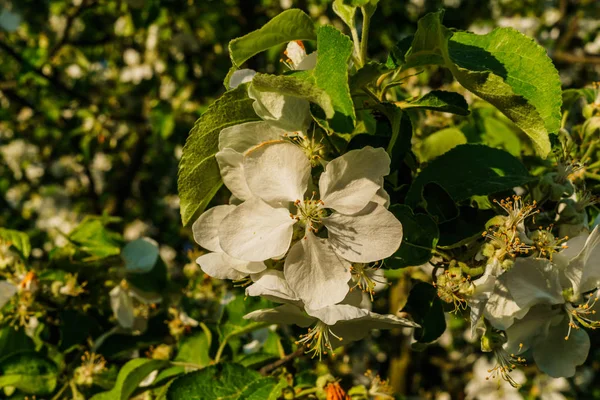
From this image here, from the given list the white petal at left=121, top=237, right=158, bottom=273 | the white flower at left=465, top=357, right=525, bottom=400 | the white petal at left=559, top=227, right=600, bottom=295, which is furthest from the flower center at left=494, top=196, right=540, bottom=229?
the white flower at left=465, top=357, right=525, bottom=400

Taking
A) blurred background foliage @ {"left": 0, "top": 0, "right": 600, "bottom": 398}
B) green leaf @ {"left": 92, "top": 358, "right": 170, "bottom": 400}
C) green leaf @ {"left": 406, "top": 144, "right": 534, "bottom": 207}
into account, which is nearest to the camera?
green leaf @ {"left": 406, "top": 144, "right": 534, "bottom": 207}

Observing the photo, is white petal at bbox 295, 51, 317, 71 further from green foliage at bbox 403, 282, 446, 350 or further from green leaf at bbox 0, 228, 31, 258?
green leaf at bbox 0, 228, 31, 258

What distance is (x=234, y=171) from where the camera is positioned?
3.43ft

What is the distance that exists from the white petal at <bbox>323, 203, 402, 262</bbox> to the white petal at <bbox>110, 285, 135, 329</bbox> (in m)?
0.84

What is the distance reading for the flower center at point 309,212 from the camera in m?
1.02

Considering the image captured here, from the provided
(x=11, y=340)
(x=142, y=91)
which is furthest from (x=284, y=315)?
(x=142, y=91)

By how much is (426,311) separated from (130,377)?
2.32ft

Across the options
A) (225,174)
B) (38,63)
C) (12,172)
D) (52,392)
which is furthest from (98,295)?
(12,172)

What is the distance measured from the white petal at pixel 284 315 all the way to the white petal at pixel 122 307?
622 millimetres

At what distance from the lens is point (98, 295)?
1.70 meters

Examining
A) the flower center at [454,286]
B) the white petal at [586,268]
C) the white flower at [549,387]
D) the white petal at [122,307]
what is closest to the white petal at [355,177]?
the flower center at [454,286]

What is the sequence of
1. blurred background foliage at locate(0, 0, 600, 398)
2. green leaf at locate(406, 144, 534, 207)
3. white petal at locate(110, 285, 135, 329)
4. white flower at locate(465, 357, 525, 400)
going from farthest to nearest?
white flower at locate(465, 357, 525, 400) → blurred background foliage at locate(0, 0, 600, 398) → white petal at locate(110, 285, 135, 329) → green leaf at locate(406, 144, 534, 207)

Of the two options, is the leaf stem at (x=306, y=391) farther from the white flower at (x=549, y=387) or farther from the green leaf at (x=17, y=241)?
the white flower at (x=549, y=387)

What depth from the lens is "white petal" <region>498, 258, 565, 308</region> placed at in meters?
1.04
